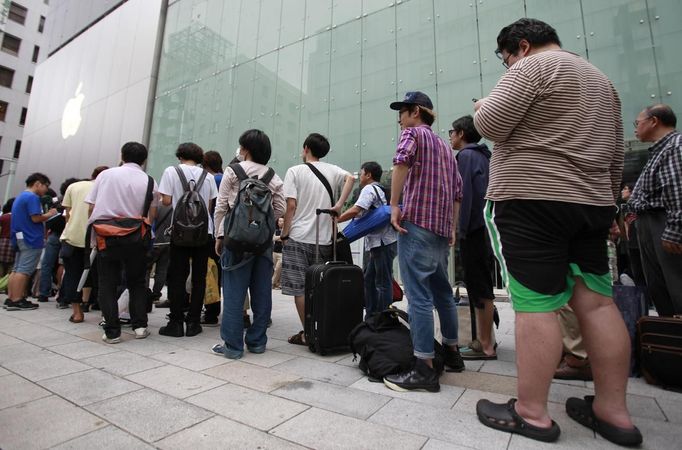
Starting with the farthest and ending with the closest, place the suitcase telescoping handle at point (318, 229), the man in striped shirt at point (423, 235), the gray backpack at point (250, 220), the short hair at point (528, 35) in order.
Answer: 1. the suitcase telescoping handle at point (318, 229)
2. the gray backpack at point (250, 220)
3. the man in striped shirt at point (423, 235)
4. the short hair at point (528, 35)

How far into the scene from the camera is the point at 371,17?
10461 millimetres

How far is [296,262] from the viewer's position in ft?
11.4

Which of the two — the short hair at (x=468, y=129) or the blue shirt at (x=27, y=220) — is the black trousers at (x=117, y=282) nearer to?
the blue shirt at (x=27, y=220)

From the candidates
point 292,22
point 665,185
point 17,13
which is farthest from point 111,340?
point 17,13

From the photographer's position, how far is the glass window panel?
39.5 feet

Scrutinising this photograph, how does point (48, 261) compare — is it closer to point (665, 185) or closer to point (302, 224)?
point (302, 224)

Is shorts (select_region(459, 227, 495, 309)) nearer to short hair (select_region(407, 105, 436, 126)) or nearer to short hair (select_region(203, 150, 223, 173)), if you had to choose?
short hair (select_region(407, 105, 436, 126))

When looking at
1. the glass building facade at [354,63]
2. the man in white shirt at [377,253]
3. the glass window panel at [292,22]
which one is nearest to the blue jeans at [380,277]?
the man in white shirt at [377,253]

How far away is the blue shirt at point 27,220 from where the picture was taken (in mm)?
5305

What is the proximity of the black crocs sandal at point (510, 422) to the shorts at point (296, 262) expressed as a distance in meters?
1.93

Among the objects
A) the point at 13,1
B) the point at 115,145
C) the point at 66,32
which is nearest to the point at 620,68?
the point at 115,145

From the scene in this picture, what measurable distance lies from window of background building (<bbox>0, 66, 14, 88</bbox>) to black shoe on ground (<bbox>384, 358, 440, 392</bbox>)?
42777mm

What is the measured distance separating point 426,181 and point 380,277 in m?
1.57

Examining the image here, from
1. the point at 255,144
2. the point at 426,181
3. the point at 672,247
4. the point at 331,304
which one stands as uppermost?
the point at 255,144
